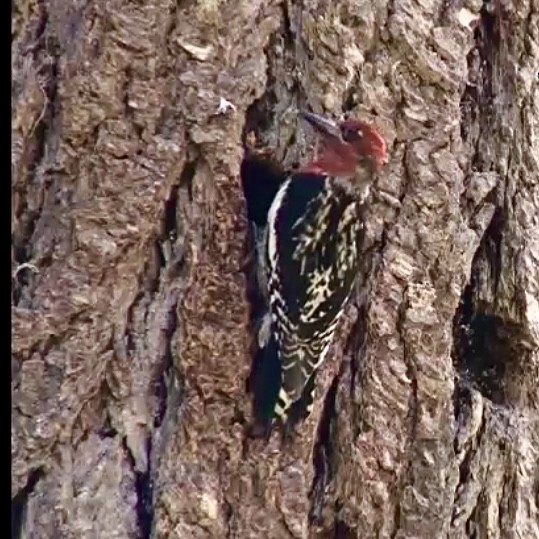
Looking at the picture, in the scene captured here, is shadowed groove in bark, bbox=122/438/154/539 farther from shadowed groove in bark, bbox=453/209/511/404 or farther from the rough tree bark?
shadowed groove in bark, bbox=453/209/511/404

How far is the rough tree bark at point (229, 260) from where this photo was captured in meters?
1.93

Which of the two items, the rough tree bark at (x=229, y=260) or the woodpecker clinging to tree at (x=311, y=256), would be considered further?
the woodpecker clinging to tree at (x=311, y=256)

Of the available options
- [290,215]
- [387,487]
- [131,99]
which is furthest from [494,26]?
[387,487]

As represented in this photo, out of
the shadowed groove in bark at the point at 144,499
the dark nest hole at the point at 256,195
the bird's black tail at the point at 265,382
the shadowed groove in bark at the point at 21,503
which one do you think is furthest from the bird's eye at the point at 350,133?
the shadowed groove in bark at the point at 21,503

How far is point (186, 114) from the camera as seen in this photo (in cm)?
196

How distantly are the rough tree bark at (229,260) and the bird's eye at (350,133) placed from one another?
0.05m

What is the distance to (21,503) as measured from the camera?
196 centimetres

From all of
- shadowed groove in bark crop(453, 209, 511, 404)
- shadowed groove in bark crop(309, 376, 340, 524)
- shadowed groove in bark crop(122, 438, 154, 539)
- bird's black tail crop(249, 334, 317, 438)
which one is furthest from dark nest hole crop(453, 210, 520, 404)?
shadowed groove in bark crop(122, 438, 154, 539)

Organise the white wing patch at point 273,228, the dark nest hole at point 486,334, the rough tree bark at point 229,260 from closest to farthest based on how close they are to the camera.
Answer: the rough tree bark at point 229,260 → the white wing patch at point 273,228 → the dark nest hole at point 486,334

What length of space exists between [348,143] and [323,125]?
63 mm

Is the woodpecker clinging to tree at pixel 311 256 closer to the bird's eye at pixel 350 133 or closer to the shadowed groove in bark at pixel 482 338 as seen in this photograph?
the bird's eye at pixel 350 133

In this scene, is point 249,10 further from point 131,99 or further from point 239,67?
point 131,99

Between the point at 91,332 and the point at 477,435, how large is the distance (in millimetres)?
854

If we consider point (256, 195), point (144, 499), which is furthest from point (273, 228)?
point (144, 499)
